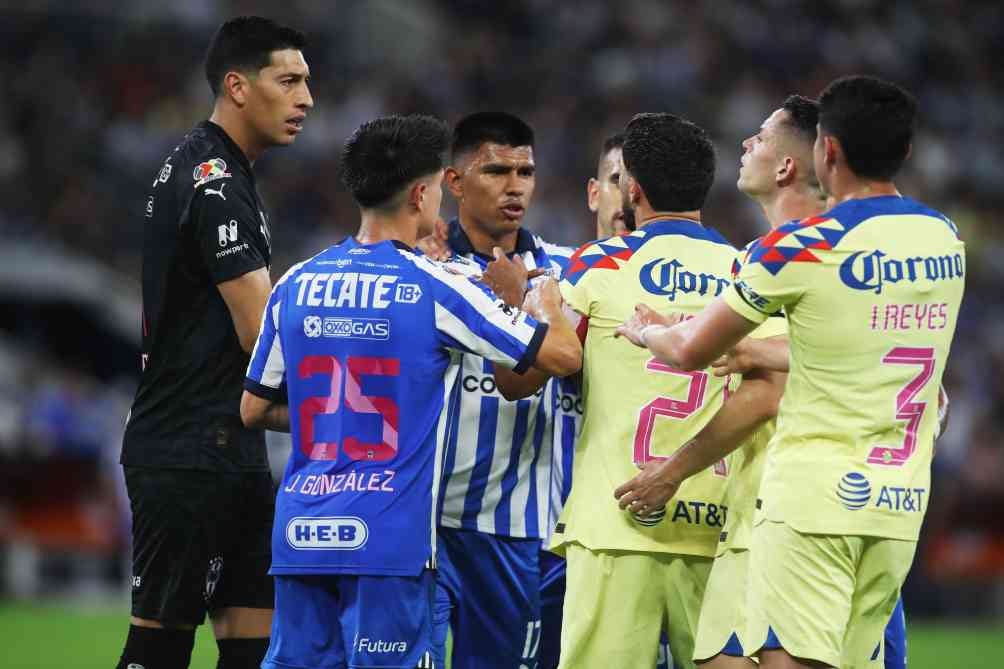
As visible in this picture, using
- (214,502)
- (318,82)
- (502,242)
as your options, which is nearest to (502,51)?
(318,82)

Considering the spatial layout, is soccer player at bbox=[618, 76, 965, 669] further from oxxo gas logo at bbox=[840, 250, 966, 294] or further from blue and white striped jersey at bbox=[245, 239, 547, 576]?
blue and white striped jersey at bbox=[245, 239, 547, 576]

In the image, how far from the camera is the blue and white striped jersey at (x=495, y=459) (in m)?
6.20

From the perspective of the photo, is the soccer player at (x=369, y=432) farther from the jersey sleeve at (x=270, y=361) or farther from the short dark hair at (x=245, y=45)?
the short dark hair at (x=245, y=45)

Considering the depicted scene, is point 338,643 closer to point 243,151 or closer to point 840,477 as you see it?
point 840,477

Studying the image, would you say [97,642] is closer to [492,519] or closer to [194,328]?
[492,519]

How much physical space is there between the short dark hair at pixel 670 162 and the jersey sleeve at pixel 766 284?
2.36 ft

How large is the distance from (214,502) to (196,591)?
0.34 m

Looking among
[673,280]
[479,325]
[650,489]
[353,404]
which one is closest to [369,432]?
[353,404]

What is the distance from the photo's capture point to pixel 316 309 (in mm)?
5031

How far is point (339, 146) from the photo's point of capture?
60.0 feet

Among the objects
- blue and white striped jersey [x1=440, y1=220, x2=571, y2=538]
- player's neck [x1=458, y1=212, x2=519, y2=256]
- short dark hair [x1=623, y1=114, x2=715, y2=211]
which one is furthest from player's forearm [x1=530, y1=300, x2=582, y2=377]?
player's neck [x1=458, y1=212, x2=519, y2=256]

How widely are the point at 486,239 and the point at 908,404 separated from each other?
253cm

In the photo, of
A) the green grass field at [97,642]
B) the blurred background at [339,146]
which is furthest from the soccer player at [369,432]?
the blurred background at [339,146]

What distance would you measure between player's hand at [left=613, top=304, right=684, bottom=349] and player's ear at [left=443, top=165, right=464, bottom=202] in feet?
6.18
